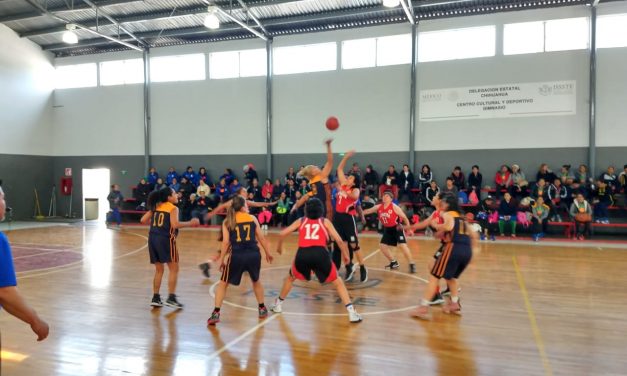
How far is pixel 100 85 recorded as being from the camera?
21484mm

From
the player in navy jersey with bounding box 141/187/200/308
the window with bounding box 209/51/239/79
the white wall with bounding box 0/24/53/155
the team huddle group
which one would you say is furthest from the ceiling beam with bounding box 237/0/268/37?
the player in navy jersey with bounding box 141/187/200/308

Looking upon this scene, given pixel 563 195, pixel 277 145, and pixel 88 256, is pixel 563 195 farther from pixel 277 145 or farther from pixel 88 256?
pixel 88 256

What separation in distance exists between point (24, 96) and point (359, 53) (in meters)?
15.3

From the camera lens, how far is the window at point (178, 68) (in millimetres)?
19917

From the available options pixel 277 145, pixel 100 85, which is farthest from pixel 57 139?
pixel 277 145

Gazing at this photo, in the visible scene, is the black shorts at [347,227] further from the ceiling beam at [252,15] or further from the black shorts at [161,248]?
the ceiling beam at [252,15]

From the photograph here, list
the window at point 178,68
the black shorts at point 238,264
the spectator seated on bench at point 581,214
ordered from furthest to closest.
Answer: the window at point 178,68
the spectator seated on bench at point 581,214
the black shorts at point 238,264

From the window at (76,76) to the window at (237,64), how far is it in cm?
640

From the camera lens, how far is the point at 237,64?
19359 millimetres

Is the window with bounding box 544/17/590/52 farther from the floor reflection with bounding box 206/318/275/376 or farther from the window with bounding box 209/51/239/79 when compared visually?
the floor reflection with bounding box 206/318/275/376

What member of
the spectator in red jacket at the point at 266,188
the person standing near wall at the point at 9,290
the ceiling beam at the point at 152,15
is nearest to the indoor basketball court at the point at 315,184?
the person standing near wall at the point at 9,290

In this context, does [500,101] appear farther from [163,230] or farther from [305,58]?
[163,230]

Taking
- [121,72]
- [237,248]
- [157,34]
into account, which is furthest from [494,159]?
[121,72]

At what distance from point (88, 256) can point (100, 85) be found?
13306mm
